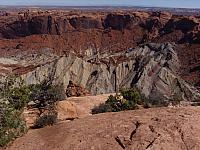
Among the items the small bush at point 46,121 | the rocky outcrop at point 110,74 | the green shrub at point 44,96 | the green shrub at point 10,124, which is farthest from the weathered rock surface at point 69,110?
the rocky outcrop at point 110,74

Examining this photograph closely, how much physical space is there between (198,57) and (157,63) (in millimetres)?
10082

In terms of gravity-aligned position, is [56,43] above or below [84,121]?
below

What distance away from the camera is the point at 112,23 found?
114375 millimetres

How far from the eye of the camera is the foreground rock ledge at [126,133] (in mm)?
14523

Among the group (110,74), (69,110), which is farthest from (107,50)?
(69,110)

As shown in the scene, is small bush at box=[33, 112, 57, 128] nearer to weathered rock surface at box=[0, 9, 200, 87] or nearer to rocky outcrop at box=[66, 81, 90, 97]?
rocky outcrop at box=[66, 81, 90, 97]

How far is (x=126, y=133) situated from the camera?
1527 cm

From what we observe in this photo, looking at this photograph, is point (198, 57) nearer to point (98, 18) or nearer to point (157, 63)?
point (157, 63)

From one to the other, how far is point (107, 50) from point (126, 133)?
83.3 metres

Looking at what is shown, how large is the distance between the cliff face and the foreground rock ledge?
36.7 metres

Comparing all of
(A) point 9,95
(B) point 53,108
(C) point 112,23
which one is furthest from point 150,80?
(C) point 112,23

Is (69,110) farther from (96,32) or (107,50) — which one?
(96,32)

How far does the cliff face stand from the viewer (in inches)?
2456

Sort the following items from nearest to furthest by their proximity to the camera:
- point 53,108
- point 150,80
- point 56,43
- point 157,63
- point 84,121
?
1. point 84,121
2. point 53,108
3. point 150,80
4. point 157,63
5. point 56,43
